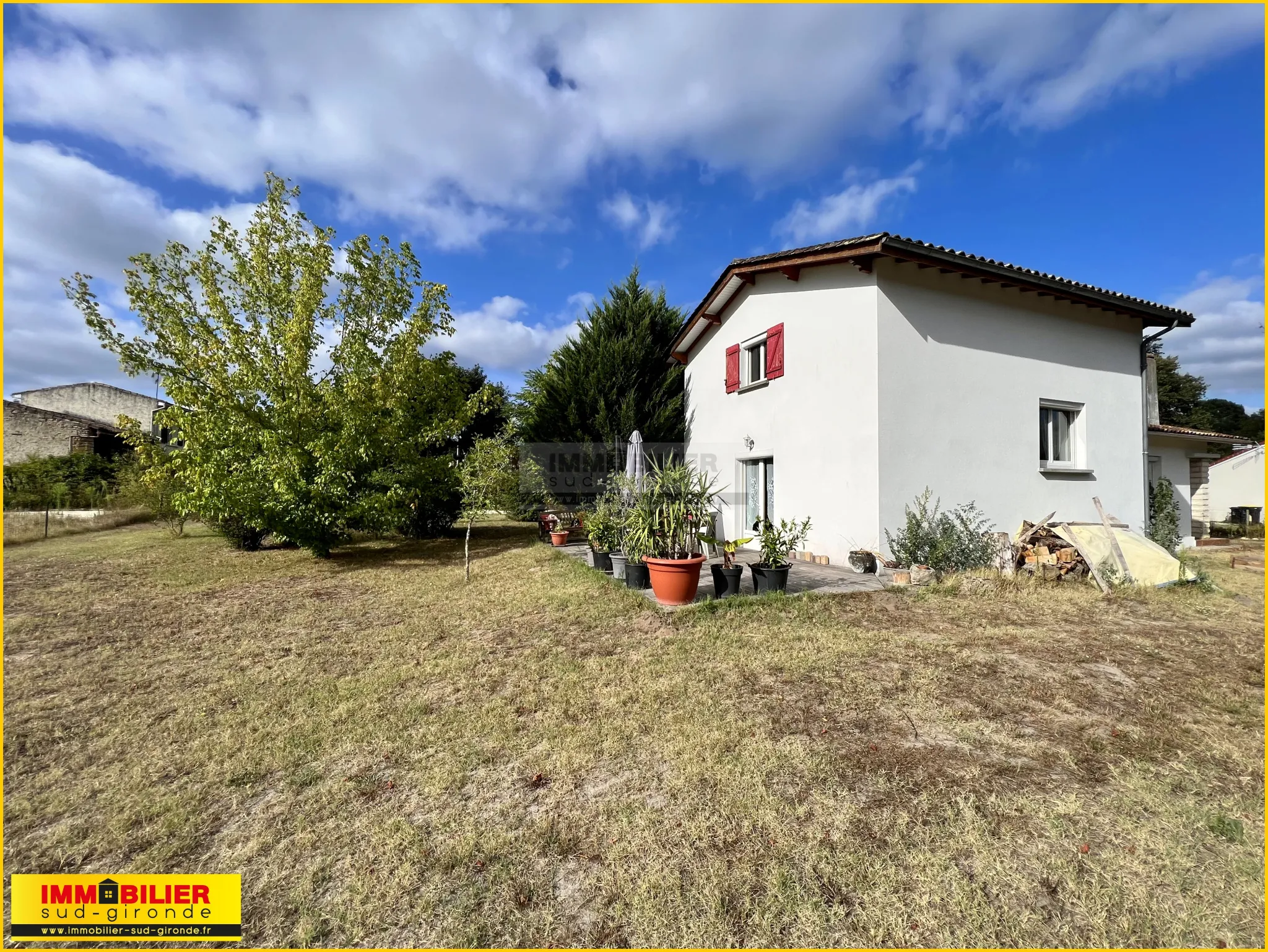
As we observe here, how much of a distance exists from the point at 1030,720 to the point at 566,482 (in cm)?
1235

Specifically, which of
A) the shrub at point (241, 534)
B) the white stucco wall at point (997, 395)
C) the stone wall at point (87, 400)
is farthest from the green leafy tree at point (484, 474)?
the stone wall at point (87, 400)

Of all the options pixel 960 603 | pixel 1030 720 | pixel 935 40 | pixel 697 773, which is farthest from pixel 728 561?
pixel 935 40

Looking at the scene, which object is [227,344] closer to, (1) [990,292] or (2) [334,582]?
(2) [334,582]

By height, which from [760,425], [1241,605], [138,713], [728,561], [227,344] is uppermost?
[227,344]

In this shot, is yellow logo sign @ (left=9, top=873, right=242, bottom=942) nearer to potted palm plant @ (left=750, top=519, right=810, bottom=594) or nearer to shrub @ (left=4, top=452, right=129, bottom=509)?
potted palm plant @ (left=750, top=519, right=810, bottom=594)

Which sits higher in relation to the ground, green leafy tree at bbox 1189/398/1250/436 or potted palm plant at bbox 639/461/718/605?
green leafy tree at bbox 1189/398/1250/436

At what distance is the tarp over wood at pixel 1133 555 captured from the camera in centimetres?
687

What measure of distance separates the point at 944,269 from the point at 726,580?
20.7ft

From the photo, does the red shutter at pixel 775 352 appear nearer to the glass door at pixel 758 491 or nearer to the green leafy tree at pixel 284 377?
the glass door at pixel 758 491

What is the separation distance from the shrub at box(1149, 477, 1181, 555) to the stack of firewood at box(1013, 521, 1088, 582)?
3.78 metres

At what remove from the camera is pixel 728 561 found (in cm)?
645

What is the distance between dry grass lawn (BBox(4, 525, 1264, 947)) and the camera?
1.89 metres

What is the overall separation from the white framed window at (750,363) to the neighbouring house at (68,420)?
70.0 ft

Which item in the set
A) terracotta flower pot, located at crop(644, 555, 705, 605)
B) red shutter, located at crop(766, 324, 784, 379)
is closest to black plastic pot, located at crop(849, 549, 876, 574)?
terracotta flower pot, located at crop(644, 555, 705, 605)
